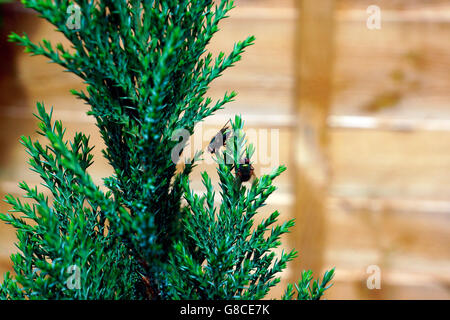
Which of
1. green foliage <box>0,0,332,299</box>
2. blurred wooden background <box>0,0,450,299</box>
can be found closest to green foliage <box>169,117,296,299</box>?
green foliage <box>0,0,332,299</box>

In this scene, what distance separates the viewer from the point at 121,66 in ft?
2.22

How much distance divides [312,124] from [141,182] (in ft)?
4.07

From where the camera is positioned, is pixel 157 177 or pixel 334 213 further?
pixel 334 213

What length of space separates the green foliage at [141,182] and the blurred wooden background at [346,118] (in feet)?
3.14

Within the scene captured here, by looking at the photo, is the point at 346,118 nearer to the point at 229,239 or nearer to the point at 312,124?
the point at 312,124

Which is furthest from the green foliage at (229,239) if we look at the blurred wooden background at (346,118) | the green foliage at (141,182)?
the blurred wooden background at (346,118)

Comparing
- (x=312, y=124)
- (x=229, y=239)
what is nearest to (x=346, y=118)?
(x=312, y=124)

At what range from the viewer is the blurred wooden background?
1.72 meters

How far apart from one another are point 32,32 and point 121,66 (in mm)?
1444

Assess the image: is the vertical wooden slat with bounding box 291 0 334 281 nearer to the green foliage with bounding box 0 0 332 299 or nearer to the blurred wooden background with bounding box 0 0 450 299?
the blurred wooden background with bounding box 0 0 450 299

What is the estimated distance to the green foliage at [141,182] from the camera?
0.63 m

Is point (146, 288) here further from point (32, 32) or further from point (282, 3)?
point (32, 32)

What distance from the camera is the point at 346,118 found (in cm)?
179

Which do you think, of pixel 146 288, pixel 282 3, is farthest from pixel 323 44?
pixel 146 288
